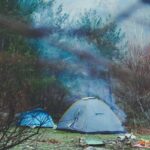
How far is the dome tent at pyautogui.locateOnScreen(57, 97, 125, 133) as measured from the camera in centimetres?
1023

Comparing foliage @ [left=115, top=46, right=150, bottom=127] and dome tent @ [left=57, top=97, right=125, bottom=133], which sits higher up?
dome tent @ [left=57, top=97, right=125, bottom=133]

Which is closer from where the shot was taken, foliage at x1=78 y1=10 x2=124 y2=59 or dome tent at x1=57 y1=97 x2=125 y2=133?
foliage at x1=78 y1=10 x2=124 y2=59

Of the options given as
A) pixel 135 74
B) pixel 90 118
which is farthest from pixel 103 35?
pixel 90 118

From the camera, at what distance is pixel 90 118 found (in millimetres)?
10430

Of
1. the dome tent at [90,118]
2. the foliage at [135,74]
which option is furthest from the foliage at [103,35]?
the dome tent at [90,118]

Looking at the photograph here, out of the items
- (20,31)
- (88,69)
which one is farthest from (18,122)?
(20,31)

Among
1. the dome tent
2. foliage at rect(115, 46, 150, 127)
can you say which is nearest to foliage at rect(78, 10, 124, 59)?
foliage at rect(115, 46, 150, 127)

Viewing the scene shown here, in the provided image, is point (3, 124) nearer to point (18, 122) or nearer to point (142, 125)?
point (18, 122)

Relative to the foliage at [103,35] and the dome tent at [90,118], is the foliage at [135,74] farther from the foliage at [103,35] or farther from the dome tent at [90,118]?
the dome tent at [90,118]

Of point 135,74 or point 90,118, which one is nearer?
point 135,74

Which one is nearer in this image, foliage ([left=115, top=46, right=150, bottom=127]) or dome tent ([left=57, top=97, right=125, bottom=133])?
foliage ([left=115, top=46, right=150, bottom=127])

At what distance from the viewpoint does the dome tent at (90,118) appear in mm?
10227

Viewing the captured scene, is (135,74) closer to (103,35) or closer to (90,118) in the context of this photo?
(103,35)

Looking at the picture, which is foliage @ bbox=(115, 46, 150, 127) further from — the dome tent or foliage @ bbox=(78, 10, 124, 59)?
the dome tent
